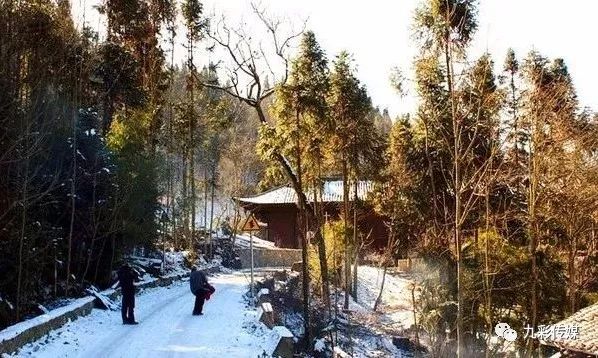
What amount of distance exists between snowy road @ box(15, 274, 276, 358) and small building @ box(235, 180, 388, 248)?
20814mm

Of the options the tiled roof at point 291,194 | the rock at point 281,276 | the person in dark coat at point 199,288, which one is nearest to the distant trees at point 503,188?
the person in dark coat at point 199,288

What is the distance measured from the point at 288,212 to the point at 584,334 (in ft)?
95.5

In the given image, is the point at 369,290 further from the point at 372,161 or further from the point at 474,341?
the point at 474,341

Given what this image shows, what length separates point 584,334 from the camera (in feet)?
39.8

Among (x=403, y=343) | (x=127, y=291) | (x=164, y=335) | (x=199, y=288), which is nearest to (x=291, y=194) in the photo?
(x=403, y=343)

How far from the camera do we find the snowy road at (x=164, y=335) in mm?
11562

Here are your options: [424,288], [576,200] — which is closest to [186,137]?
[424,288]

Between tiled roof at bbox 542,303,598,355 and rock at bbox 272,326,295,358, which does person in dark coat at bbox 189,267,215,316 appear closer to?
rock at bbox 272,326,295,358

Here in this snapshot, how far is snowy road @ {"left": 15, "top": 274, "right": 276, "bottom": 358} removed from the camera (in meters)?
11.6

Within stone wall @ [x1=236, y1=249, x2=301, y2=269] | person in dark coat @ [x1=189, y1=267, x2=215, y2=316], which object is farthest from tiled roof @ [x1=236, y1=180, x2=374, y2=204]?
person in dark coat @ [x1=189, y1=267, x2=215, y2=316]

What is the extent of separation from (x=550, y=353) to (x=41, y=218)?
1770 cm

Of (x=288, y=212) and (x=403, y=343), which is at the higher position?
(x=288, y=212)

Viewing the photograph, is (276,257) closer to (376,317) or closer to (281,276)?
(281,276)

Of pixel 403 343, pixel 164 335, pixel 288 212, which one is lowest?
pixel 403 343
